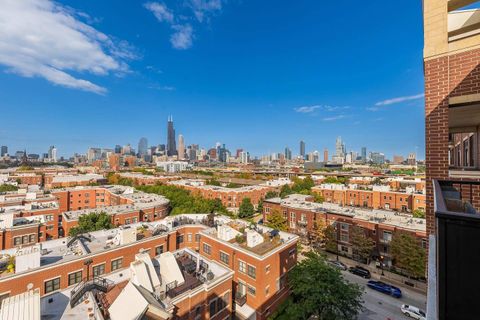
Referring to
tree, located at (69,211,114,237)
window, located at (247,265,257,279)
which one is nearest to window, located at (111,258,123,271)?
tree, located at (69,211,114,237)

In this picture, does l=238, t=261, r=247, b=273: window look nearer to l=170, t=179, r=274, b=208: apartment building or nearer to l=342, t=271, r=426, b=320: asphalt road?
l=342, t=271, r=426, b=320: asphalt road

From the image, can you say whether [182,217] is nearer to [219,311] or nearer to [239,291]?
[239,291]

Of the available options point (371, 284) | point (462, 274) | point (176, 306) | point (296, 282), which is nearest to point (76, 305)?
point (176, 306)

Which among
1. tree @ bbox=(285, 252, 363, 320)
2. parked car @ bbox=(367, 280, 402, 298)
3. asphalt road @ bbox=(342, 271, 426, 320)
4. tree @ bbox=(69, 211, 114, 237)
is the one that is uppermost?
tree @ bbox=(69, 211, 114, 237)

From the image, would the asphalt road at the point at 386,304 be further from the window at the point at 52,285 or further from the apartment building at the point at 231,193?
the apartment building at the point at 231,193

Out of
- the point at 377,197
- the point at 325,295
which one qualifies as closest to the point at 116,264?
the point at 325,295
